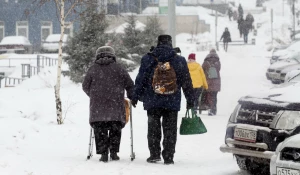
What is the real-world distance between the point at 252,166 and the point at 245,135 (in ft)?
2.85

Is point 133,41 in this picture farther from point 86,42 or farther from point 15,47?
point 15,47

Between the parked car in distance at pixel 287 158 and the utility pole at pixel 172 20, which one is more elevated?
the utility pole at pixel 172 20

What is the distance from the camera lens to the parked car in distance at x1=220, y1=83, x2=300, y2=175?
23.5 feet

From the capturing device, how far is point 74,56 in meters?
24.6

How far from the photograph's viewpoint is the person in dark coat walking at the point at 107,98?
8984 millimetres

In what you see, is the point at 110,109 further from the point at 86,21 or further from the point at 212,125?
the point at 86,21

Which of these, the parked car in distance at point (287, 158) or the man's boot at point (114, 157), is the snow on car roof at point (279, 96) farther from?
the man's boot at point (114, 157)

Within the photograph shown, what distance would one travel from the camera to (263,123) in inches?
291

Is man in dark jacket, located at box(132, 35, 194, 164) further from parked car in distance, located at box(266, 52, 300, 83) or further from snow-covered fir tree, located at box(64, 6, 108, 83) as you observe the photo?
parked car in distance, located at box(266, 52, 300, 83)

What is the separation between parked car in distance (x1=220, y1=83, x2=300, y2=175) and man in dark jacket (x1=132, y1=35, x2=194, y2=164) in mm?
1146

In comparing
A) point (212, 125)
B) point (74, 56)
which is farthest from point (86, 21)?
point (212, 125)

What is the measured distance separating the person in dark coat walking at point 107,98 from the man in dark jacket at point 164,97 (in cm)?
26

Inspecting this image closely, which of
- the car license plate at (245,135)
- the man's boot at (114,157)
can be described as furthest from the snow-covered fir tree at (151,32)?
the car license plate at (245,135)

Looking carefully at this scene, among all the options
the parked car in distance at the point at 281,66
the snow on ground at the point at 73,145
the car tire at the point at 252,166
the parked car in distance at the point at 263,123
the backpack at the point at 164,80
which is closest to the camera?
the parked car in distance at the point at 263,123
